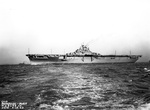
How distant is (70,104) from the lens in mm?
8359

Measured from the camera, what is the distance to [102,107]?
7859 millimetres

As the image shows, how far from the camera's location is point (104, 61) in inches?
3688

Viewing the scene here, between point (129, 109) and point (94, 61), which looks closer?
point (129, 109)

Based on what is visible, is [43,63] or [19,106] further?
[43,63]

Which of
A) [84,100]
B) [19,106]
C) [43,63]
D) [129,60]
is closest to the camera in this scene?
[19,106]

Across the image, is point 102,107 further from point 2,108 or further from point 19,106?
point 2,108

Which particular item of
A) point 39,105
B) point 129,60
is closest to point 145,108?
point 39,105

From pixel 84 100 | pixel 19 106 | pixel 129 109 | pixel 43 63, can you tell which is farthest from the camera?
pixel 43 63

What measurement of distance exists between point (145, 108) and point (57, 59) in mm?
79972

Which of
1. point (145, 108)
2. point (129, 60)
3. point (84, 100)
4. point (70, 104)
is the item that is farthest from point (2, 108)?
point (129, 60)

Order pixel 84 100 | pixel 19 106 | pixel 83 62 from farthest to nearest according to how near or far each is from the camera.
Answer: pixel 83 62, pixel 84 100, pixel 19 106

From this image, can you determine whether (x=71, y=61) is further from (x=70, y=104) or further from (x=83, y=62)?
(x=70, y=104)

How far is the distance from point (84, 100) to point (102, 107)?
5.40ft

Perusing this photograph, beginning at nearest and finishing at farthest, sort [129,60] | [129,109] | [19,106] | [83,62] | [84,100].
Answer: [129,109]
[19,106]
[84,100]
[83,62]
[129,60]
